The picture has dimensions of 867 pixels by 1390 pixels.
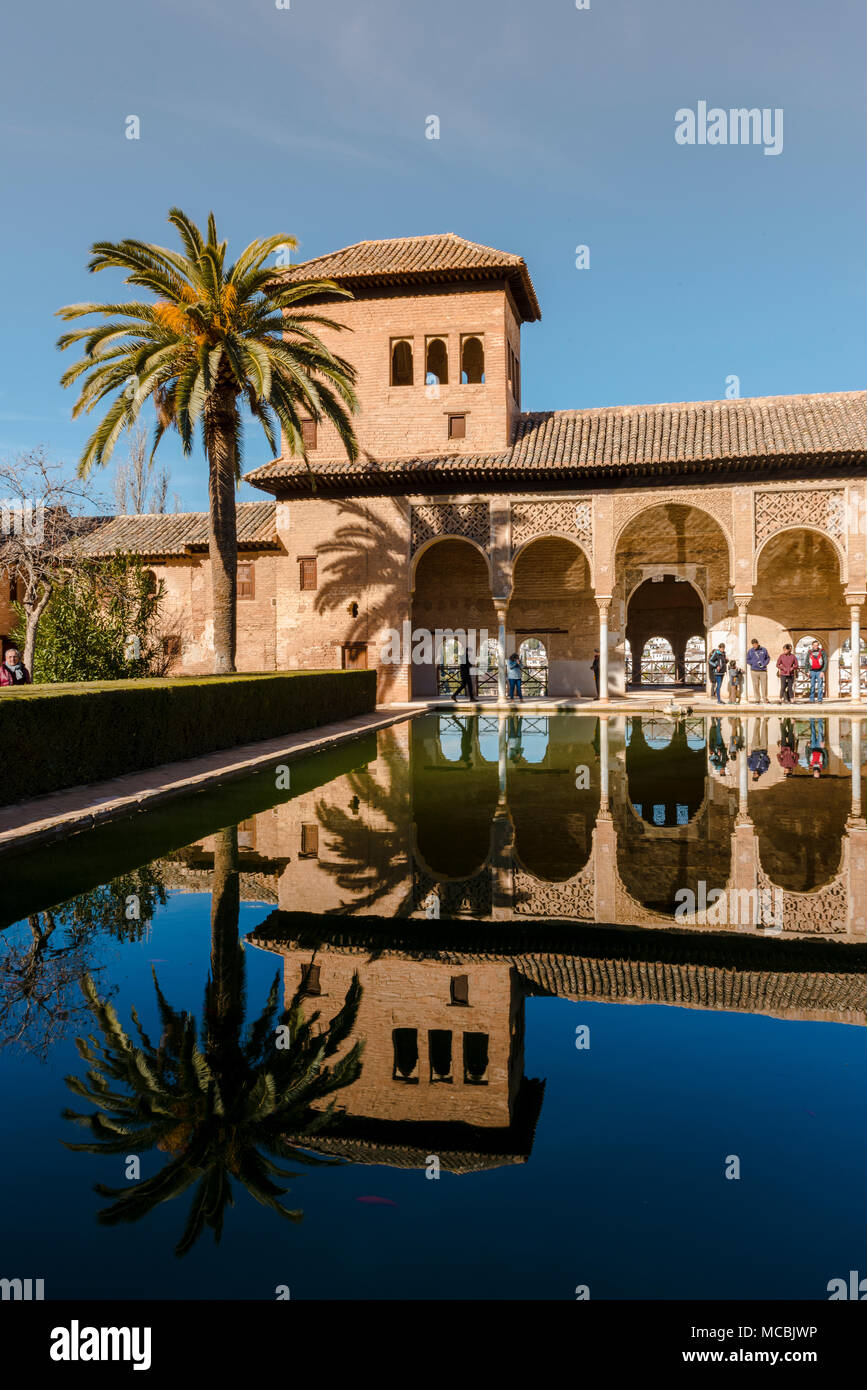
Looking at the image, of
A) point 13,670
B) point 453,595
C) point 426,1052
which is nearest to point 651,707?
point 453,595

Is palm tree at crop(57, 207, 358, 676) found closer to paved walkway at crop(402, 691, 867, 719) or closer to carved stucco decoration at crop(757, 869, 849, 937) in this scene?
paved walkway at crop(402, 691, 867, 719)

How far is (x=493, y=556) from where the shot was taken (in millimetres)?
22969

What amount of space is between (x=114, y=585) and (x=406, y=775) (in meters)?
11.1

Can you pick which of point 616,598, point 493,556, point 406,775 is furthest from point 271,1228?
point 616,598

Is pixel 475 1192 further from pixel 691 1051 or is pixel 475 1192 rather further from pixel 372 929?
pixel 372 929

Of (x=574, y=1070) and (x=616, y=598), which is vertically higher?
(x=616, y=598)

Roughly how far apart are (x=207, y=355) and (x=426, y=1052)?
1449 cm

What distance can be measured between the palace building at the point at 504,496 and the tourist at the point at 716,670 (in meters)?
0.85

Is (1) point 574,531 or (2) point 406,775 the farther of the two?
(1) point 574,531

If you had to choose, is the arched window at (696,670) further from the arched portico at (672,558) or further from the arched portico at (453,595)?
the arched portico at (453,595)

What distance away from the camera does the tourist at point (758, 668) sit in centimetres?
2280

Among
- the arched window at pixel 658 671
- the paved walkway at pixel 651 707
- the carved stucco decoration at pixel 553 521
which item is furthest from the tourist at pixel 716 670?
the arched window at pixel 658 671

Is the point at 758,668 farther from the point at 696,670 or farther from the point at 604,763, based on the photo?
the point at 604,763

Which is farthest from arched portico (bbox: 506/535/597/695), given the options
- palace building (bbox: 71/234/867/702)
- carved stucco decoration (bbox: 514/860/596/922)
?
carved stucco decoration (bbox: 514/860/596/922)
